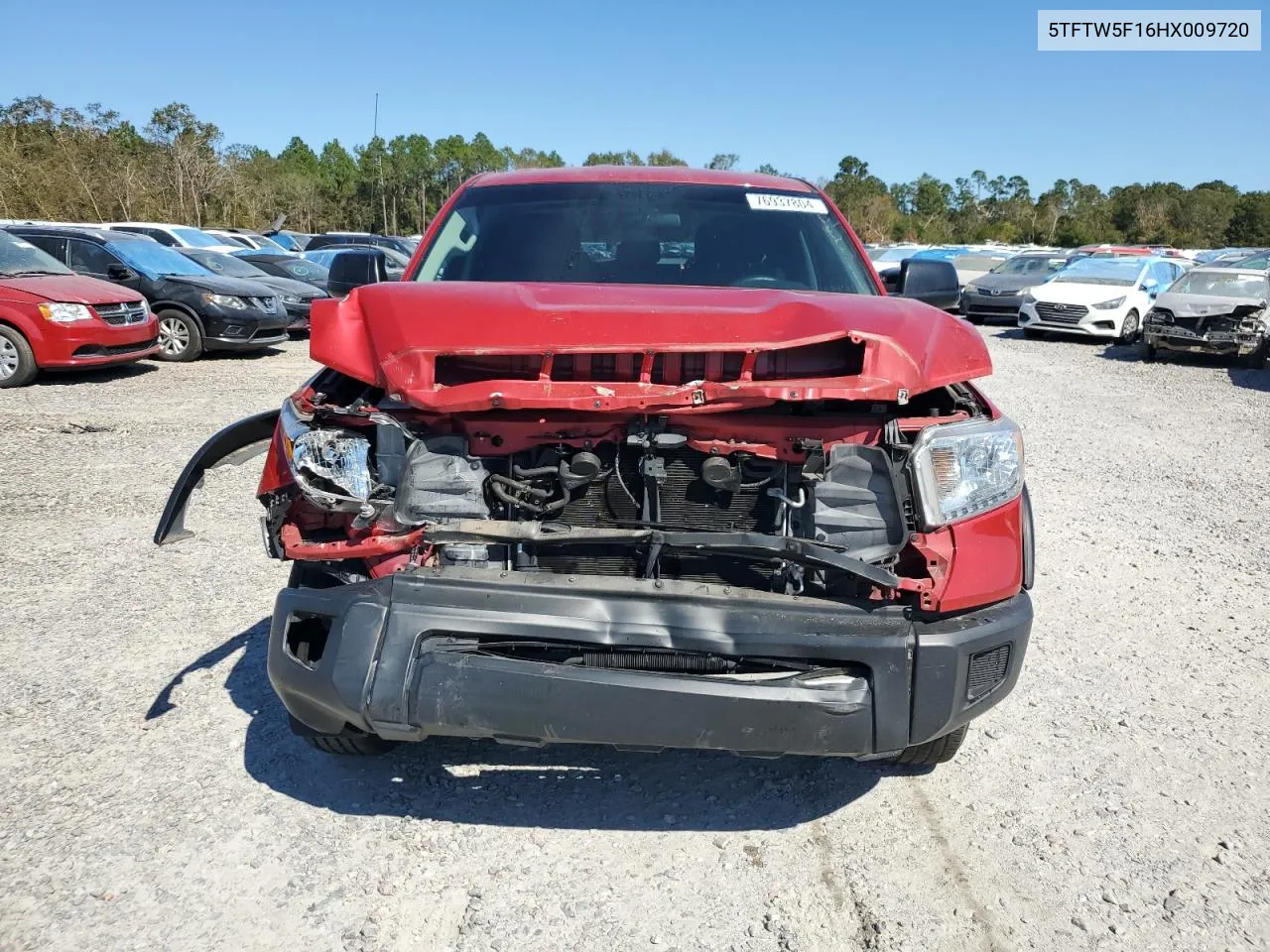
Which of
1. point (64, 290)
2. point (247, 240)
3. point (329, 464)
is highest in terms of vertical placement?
point (247, 240)

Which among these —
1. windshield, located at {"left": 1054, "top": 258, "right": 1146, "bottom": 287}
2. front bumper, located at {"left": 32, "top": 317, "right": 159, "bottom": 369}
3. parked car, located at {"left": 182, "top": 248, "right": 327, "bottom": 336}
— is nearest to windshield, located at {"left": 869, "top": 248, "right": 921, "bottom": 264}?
windshield, located at {"left": 1054, "top": 258, "right": 1146, "bottom": 287}

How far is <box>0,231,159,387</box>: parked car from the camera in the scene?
30.7 ft

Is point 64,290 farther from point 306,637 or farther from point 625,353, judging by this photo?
point 625,353

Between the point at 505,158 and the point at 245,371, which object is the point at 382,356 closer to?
the point at 245,371

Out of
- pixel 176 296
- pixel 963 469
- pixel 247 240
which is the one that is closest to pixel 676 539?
pixel 963 469

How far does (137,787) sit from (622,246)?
8.26 ft

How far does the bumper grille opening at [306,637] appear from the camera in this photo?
2.44 meters

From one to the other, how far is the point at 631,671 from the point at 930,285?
2501 millimetres

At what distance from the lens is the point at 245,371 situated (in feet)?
37.3

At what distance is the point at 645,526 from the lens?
255 cm

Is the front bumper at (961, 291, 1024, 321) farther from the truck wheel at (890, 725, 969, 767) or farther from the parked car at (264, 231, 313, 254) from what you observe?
the truck wheel at (890, 725, 969, 767)

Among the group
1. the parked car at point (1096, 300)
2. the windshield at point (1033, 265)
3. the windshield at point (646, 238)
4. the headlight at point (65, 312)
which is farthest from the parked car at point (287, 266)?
the windshield at point (1033, 265)

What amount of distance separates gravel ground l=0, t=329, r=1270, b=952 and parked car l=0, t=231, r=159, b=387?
5723mm

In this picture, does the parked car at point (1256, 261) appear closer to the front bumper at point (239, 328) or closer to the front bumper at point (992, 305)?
the front bumper at point (992, 305)
